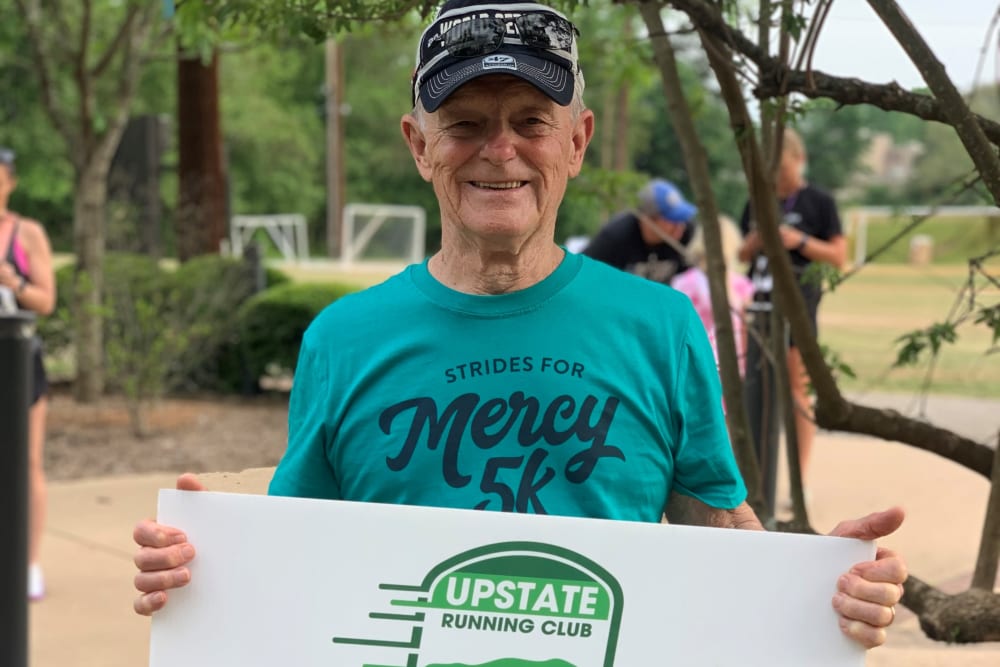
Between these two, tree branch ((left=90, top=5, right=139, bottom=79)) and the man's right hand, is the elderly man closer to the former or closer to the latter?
the man's right hand

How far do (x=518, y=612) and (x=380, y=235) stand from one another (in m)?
45.0

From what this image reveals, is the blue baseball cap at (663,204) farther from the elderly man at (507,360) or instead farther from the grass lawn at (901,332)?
the elderly man at (507,360)

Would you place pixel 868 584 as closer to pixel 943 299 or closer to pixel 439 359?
pixel 439 359

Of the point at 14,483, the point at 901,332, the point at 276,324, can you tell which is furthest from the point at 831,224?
the point at 901,332

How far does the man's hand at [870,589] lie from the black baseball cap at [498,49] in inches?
30.3

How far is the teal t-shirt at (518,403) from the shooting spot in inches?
74.5

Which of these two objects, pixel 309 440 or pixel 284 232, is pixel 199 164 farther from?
pixel 284 232

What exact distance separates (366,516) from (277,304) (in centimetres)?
908

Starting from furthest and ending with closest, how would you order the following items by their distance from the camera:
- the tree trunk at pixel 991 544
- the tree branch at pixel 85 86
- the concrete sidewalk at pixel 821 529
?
the tree branch at pixel 85 86 → the concrete sidewalk at pixel 821 529 → the tree trunk at pixel 991 544

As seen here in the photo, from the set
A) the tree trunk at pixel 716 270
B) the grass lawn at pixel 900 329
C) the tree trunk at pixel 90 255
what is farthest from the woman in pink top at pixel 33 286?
the tree trunk at pixel 90 255

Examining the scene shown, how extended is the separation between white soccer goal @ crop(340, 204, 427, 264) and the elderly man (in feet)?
144

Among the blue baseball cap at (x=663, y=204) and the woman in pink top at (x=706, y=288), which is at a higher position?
the blue baseball cap at (x=663, y=204)

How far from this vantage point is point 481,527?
1.76 m

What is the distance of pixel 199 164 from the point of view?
1201cm
